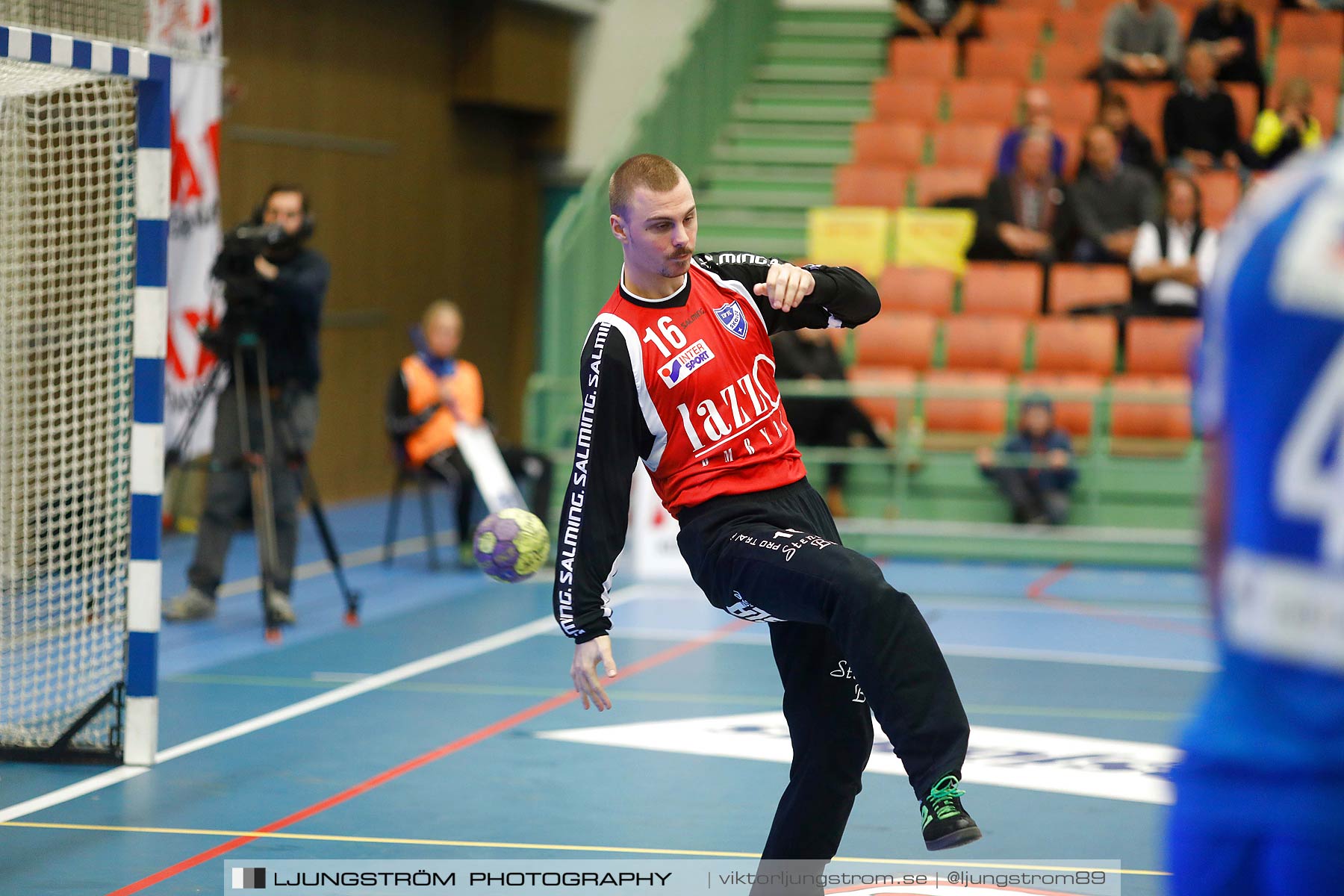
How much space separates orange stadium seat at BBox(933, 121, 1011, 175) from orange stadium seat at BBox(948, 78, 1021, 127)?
32 centimetres

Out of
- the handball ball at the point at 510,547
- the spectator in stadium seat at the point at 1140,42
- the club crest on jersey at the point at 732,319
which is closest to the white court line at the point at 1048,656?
the handball ball at the point at 510,547

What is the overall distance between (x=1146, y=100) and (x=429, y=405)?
7746 millimetres

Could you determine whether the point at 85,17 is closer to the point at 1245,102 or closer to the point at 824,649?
the point at 824,649

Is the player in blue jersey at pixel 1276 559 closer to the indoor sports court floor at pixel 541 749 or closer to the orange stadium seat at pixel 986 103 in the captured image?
the indoor sports court floor at pixel 541 749

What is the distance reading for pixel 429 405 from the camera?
1141 cm

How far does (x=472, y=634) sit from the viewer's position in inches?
355

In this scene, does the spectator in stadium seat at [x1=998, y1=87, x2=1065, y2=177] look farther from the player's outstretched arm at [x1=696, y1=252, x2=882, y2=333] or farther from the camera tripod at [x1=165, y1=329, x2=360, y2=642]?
the player's outstretched arm at [x1=696, y1=252, x2=882, y2=333]

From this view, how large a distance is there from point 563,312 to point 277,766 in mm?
6750

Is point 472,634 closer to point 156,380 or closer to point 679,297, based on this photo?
point 156,380

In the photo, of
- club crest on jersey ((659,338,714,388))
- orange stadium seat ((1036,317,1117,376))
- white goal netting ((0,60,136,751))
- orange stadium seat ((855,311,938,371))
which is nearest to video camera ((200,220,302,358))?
white goal netting ((0,60,136,751))

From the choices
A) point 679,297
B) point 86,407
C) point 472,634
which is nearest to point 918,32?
point 472,634

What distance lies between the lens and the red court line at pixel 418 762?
4.79 m

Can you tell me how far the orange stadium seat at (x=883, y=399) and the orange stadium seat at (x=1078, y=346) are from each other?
41.9 inches

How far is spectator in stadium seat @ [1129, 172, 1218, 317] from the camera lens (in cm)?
1253
